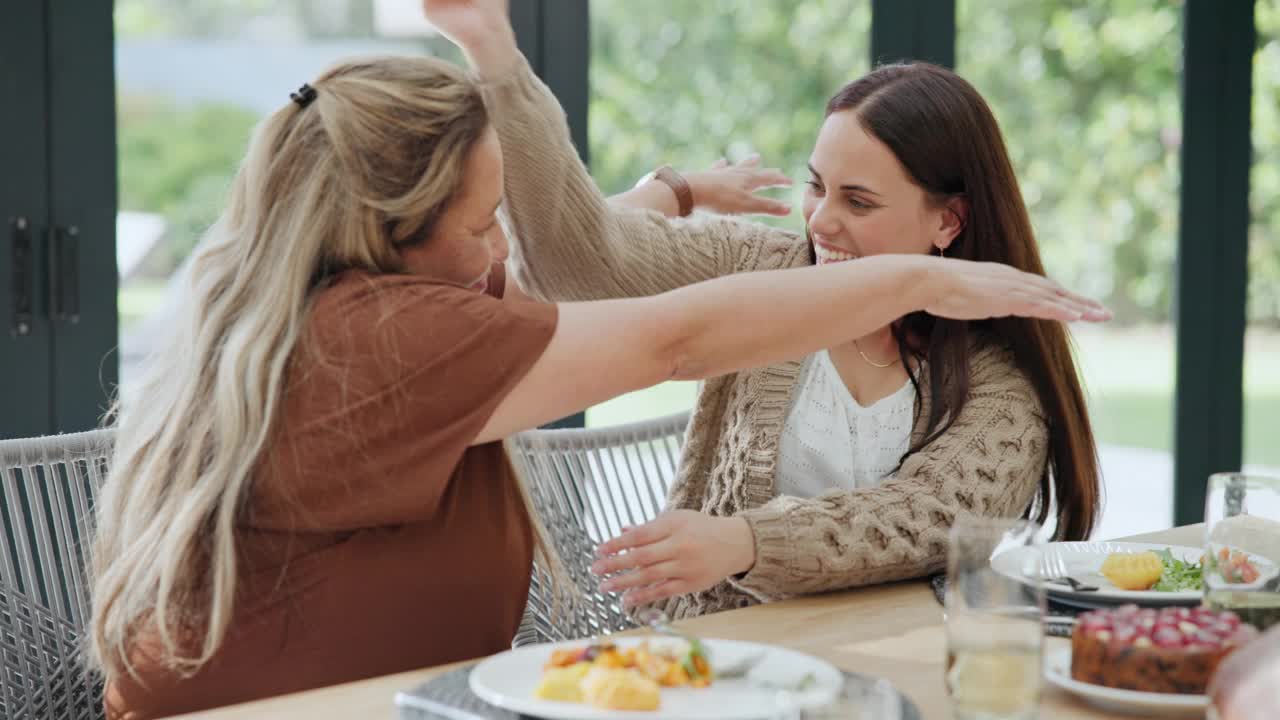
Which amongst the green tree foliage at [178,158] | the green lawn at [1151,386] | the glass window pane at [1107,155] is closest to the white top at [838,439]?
the green tree foliage at [178,158]

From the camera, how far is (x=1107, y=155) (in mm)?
4027

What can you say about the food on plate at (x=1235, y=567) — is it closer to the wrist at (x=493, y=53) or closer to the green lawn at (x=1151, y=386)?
the wrist at (x=493, y=53)

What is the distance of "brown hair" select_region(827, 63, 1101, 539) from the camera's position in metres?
1.82

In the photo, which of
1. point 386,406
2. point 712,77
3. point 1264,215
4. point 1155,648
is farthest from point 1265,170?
point 386,406

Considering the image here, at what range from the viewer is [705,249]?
6.60ft

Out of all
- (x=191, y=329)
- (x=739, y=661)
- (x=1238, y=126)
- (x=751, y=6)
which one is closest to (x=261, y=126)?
(x=191, y=329)

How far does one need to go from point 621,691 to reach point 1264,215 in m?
3.59

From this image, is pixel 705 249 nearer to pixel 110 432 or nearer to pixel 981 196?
pixel 981 196

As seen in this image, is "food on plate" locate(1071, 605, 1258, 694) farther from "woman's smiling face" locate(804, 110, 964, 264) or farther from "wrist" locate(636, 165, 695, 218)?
"wrist" locate(636, 165, 695, 218)

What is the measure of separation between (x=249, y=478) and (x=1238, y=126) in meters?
3.46

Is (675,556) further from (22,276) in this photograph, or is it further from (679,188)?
(22,276)

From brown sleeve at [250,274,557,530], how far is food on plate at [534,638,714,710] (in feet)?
0.80

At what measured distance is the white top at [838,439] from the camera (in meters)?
1.87

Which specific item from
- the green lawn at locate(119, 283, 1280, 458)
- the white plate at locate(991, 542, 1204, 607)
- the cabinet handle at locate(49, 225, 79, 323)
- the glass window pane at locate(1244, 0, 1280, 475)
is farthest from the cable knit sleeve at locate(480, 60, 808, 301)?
the glass window pane at locate(1244, 0, 1280, 475)
